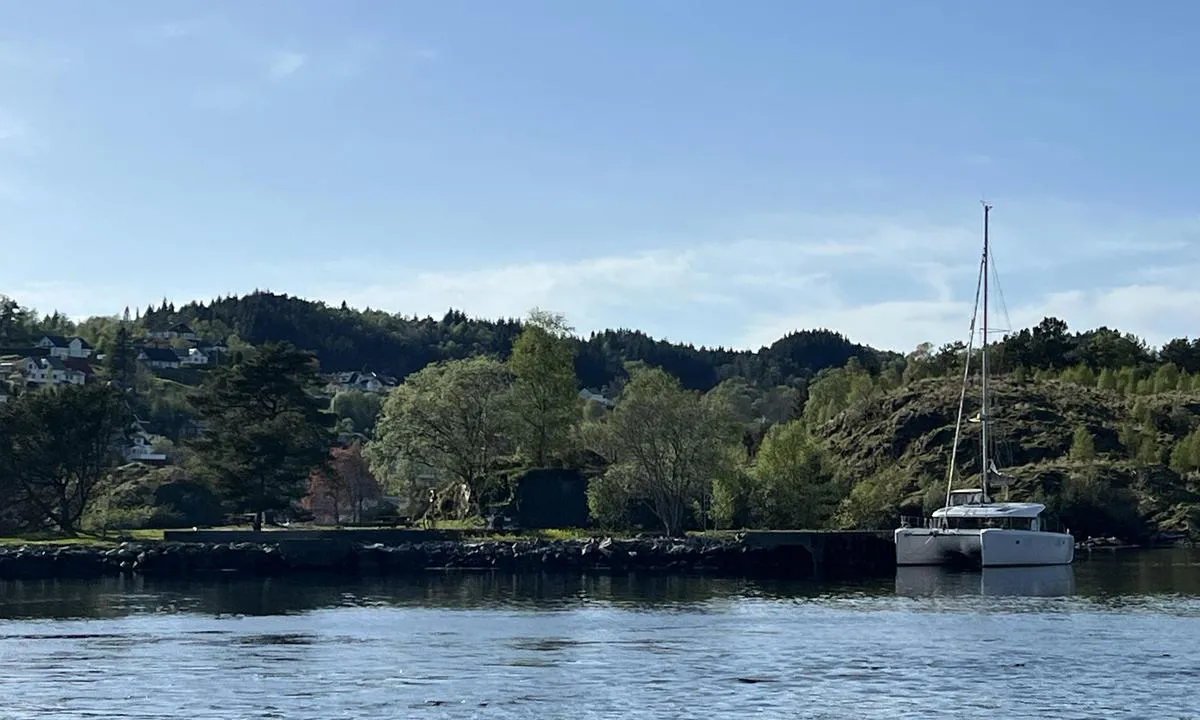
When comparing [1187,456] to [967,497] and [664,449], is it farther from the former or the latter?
[664,449]

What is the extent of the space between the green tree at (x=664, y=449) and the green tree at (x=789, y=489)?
5682 mm

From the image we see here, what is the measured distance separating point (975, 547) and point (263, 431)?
45.6 meters

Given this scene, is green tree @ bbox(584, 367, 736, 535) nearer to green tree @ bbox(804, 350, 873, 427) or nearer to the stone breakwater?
the stone breakwater

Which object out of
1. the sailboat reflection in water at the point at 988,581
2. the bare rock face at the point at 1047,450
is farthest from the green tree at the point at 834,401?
the sailboat reflection in water at the point at 988,581

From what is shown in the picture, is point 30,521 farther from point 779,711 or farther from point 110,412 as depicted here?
point 779,711

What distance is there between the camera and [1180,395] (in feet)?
566

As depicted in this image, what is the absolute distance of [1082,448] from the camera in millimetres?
149875

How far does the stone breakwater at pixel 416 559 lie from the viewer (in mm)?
93625

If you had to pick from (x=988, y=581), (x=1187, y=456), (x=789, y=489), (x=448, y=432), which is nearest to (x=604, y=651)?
(x=988, y=581)

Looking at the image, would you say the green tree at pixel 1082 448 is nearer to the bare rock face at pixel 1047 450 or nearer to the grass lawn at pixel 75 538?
the bare rock face at pixel 1047 450

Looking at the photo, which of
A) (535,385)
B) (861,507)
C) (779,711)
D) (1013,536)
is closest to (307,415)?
(535,385)

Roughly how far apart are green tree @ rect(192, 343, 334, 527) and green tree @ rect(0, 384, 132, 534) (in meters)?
6.77

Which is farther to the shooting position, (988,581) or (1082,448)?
(1082,448)

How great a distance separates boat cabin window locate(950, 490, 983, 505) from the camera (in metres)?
97.2
